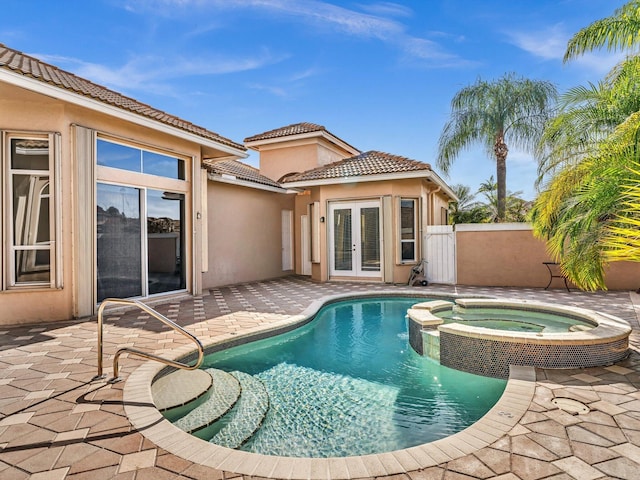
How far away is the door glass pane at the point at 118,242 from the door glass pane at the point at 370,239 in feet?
29.1

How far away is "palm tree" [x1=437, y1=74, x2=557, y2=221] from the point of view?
22.5 m

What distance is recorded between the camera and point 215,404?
4.84m

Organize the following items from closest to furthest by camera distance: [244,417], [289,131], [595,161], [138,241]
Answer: [244,417] → [595,161] → [138,241] → [289,131]

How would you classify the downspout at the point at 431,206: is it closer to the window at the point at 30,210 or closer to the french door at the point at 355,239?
the french door at the point at 355,239

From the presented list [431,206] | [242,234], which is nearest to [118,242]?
[242,234]

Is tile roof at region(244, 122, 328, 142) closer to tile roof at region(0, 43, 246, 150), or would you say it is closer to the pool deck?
tile roof at region(0, 43, 246, 150)

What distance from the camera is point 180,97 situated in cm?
2406

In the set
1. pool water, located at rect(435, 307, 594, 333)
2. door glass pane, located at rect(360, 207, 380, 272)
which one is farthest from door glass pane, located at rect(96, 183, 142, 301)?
door glass pane, located at rect(360, 207, 380, 272)

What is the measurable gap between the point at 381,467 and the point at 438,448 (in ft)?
2.00

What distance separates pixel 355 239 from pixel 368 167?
3157 millimetres

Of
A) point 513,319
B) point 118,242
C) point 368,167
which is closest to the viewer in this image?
point 513,319

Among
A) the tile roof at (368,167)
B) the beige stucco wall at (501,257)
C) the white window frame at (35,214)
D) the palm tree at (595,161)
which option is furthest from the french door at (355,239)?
the white window frame at (35,214)

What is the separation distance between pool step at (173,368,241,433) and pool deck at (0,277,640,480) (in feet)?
2.40

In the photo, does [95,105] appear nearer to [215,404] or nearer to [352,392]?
[215,404]
